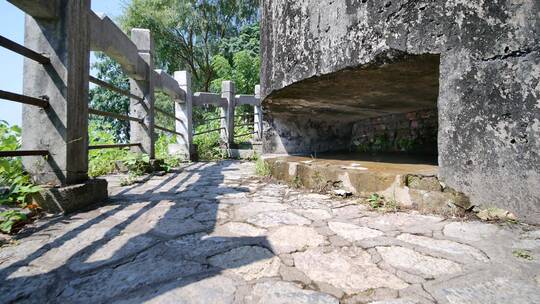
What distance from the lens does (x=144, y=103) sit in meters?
4.48

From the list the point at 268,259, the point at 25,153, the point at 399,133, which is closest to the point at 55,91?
the point at 25,153

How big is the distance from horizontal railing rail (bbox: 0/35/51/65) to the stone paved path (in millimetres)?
1067

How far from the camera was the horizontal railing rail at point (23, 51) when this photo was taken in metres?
1.63

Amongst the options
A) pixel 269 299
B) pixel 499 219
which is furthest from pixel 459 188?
pixel 269 299

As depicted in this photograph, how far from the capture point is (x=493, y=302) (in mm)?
921

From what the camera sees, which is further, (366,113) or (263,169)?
(366,113)

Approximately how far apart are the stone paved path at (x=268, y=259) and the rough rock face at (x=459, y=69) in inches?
12.7

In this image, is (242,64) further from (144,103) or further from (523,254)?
(523,254)

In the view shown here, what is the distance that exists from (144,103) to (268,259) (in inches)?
156

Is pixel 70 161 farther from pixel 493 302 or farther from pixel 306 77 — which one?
pixel 493 302

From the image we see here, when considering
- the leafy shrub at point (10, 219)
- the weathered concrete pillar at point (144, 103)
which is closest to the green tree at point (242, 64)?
the weathered concrete pillar at point (144, 103)

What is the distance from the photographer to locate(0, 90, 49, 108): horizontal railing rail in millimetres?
1645

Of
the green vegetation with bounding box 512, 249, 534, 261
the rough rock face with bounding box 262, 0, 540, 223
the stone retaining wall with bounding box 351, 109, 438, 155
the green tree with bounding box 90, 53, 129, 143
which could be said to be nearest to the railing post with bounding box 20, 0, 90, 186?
the rough rock face with bounding box 262, 0, 540, 223

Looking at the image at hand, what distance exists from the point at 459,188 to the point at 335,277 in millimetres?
1229
